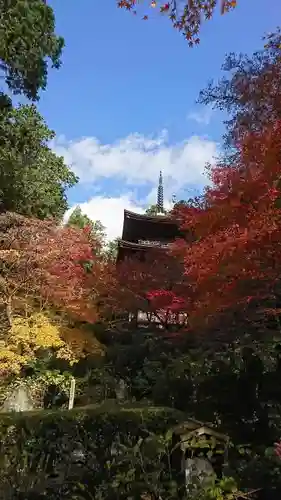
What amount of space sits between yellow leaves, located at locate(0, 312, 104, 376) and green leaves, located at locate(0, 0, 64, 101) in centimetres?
619

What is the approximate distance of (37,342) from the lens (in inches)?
501

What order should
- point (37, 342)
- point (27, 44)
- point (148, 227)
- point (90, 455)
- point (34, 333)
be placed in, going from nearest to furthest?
point (90, 455)
point (27, 44)
point (37, 342)
point (34, 333)
point (148, 227)

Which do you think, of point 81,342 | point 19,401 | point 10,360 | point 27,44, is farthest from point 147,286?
point 27,44

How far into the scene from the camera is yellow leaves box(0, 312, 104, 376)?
40.6 ft

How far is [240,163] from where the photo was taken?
9.83 m

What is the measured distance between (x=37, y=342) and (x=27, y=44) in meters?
7.49

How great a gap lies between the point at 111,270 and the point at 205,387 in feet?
28.5

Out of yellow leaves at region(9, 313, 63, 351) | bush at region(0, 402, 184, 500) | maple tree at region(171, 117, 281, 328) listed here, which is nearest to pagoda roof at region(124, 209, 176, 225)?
yellow leaves at region(9, 313, 63, 351)

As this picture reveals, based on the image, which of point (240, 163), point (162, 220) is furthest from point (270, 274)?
point (162, 220)

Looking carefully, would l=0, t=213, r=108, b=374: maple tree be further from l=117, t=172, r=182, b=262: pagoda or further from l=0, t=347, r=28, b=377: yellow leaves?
l=117, t=172, r=182, b=262: pagoda

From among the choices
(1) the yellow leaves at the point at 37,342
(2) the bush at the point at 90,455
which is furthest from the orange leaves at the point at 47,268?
(2) the bush at the point at 90,455

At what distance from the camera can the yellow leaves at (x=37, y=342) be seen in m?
12.4

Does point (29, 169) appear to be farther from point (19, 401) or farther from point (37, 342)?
point (19, 401)

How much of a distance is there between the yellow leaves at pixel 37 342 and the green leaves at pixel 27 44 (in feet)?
20.3
